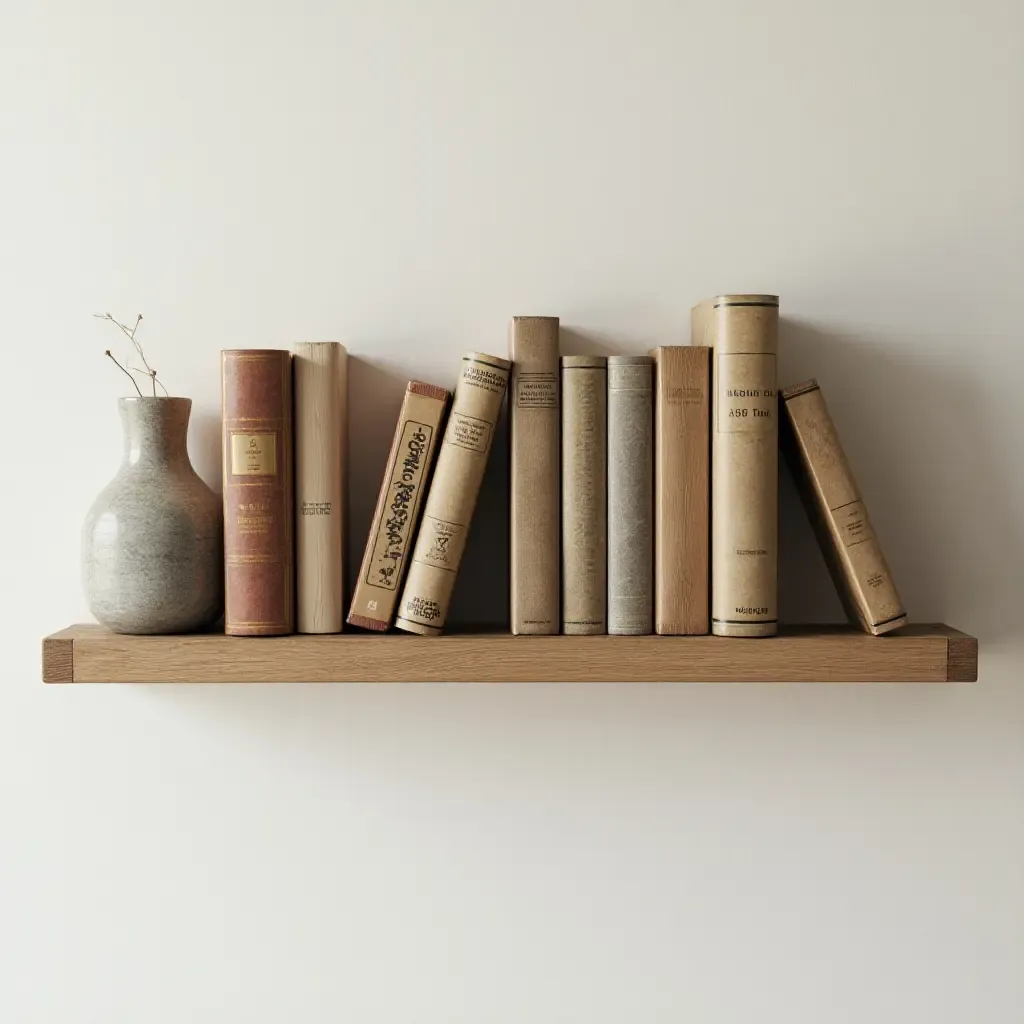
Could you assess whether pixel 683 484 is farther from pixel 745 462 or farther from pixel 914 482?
pixel 914 482

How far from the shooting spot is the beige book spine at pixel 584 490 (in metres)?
0.94

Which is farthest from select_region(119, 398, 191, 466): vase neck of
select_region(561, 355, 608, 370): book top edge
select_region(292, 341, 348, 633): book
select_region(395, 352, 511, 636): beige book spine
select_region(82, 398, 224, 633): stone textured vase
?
select_region(561, 355, 608, 370): book top edge

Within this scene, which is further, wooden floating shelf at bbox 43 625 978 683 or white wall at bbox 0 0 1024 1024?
white wall at bbox 0 0 1024 1024

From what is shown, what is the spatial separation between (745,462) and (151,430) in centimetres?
52

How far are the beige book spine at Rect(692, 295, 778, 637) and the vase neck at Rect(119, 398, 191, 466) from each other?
48 centimetres

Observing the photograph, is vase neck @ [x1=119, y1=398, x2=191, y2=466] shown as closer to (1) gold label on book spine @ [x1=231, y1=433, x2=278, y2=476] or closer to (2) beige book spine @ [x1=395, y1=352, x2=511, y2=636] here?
(1) gold label on book spine @ [x1=231, y1=433, x2=278, y2=476]

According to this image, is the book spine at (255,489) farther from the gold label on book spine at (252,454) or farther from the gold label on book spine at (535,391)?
the gold label on book spine at (535,391)

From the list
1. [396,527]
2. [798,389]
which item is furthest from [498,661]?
[798,389]

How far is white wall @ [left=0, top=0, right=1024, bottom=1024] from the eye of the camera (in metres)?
1.05

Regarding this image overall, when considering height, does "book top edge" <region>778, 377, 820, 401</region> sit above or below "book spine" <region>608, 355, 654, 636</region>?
above

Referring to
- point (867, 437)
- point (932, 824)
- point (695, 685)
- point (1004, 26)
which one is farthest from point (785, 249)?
point (932, 824)

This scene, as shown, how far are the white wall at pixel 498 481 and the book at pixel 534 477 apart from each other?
10 centimetres

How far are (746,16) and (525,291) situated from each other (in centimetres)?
34

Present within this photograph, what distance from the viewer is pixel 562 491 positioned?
0.95 m
